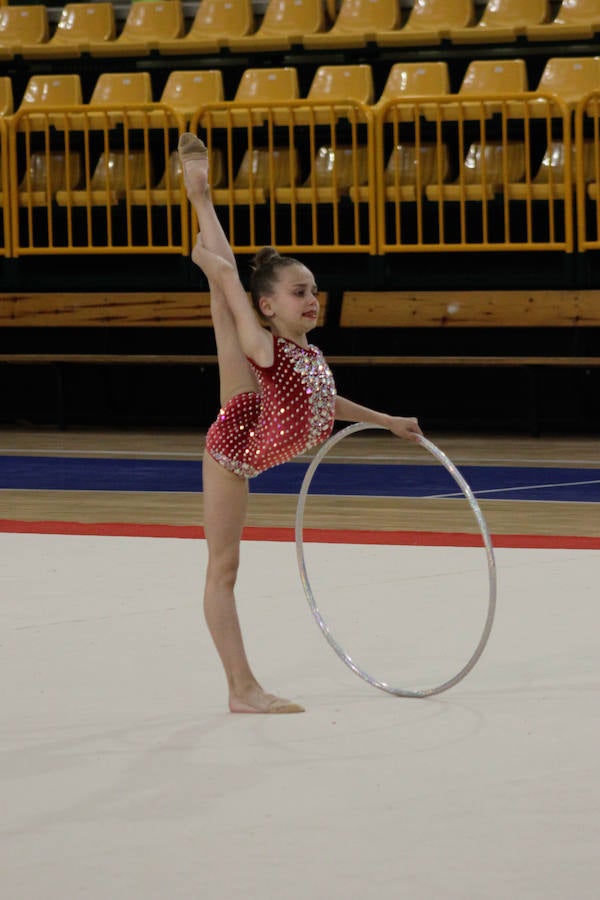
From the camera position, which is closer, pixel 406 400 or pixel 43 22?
pixel 406 400

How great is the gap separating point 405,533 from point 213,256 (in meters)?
2.93

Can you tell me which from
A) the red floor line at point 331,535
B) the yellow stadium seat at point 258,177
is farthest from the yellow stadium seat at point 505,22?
the red floor line at point 331,535

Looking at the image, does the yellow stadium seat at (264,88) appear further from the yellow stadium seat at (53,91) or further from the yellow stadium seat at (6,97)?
the yellow stadium seat at (6,97)

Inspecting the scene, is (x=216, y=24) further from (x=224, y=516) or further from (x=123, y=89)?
(x=224, y=516)

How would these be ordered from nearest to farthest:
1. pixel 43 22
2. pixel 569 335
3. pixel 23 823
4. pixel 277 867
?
1. pixel 277 867
2. pixel 23 823
3. pixel 569 335
4. pixel 43 22

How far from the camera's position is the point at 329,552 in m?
6.32

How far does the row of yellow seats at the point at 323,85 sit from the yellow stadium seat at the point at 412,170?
368 millimetres

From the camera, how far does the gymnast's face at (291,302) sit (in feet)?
13.1

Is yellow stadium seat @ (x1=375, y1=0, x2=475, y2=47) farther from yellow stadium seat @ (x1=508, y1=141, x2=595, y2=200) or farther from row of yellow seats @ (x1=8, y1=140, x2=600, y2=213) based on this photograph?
yellow stadium seat @ (x1=508, y1=141, x2=595, y2=200)

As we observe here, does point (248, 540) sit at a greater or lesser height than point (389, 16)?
lesser

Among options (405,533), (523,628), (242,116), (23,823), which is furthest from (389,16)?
(23,823)

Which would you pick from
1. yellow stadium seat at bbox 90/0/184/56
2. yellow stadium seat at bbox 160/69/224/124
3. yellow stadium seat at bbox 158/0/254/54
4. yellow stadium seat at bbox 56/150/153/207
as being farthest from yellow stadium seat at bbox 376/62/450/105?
yellow stadium seat at bbox 90/0/184/56

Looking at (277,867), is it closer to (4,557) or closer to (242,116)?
(4,557)

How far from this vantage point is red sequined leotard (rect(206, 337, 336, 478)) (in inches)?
157
